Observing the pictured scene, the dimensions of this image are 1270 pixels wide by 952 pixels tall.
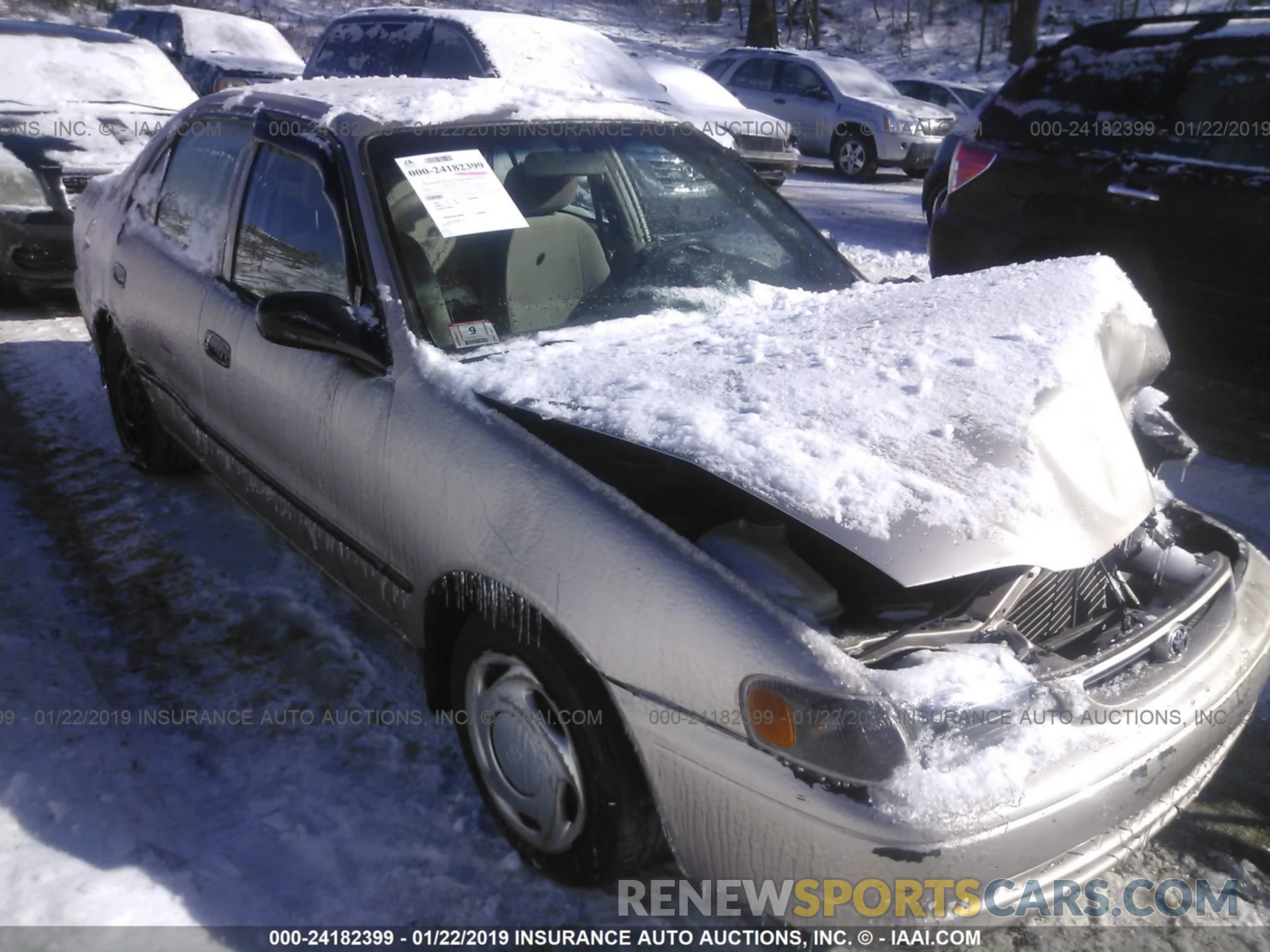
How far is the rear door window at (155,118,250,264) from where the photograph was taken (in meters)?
3.36

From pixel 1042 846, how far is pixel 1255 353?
3601 millimetres

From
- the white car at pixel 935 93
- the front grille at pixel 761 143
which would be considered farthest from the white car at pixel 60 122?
the white car at pixel 935 93

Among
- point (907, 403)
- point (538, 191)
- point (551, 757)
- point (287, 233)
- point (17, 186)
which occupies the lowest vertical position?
point (551, 757)

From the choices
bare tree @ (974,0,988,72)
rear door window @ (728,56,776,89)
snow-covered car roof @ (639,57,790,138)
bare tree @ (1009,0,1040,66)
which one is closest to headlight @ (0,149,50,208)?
snow-covered car roof @ (639,57,790,138)

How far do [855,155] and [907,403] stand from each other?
39.5ft

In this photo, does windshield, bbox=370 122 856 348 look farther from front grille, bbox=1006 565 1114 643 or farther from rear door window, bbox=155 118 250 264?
front grille, bbox=1006 565 1114 643

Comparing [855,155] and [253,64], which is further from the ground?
[253,64]

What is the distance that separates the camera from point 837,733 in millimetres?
1686

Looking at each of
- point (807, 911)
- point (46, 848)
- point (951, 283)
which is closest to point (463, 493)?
point (807, 911)

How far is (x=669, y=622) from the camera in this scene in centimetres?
182

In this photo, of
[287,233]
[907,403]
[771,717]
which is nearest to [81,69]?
[287,233]

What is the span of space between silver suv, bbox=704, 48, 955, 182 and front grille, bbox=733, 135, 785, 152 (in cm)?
377

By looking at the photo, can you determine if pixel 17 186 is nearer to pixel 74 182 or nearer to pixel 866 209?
pixel 74 182

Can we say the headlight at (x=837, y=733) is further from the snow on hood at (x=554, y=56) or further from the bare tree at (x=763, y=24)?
the bare tree at (x=763, y=24)
